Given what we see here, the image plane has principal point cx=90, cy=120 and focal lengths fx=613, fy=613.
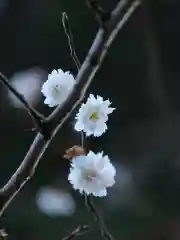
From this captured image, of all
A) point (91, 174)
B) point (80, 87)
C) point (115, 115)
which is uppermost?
point (80, 87)

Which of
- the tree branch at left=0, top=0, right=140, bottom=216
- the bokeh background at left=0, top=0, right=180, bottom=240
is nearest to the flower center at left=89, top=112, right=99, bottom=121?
the tree branch at left=0, top=0, right=140, bottom=216

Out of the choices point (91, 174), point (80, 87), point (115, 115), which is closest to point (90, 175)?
point (91, 174)

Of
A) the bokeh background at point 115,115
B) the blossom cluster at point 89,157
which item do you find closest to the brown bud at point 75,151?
the blossom cluster at point 89,157

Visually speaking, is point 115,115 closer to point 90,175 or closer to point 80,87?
point 90,175

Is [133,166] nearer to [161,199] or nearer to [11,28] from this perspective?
[161,199]

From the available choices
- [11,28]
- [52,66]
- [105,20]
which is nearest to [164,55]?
[52,66]

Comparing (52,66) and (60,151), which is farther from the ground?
(52,66)

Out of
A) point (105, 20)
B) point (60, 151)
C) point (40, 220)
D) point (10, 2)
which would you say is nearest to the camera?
point (105, 20)
